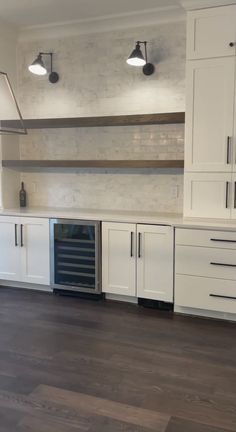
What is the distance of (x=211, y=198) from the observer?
377 centimetres

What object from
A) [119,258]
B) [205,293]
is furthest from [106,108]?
[205,293]

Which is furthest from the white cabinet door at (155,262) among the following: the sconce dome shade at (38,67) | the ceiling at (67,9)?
the ceiling at (67,9)

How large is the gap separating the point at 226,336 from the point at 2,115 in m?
2.33

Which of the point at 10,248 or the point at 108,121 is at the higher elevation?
the point at 108,121

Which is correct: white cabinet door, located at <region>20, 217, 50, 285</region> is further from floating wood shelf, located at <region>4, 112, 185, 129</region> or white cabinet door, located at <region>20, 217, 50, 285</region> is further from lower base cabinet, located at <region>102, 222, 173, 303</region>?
floating wood shelf, located at <region>4, 112, 185, 129</region>

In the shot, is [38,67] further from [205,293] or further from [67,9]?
[205,293]

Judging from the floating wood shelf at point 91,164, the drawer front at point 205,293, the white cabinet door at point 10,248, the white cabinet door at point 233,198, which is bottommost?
the drawer front at point 205,293

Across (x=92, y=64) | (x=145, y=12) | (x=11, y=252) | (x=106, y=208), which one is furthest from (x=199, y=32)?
(x=11, y=252)

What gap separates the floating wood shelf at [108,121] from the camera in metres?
3.99

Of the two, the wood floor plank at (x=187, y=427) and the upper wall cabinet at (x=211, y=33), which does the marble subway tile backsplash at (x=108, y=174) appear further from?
the wood floor plank at (x=187, y=427)

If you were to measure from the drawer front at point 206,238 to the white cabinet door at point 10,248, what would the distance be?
1720mm

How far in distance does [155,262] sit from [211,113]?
141cm

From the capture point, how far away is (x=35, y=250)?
4277mm

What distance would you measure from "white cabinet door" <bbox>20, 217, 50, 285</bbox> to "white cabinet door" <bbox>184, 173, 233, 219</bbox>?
1.44m
